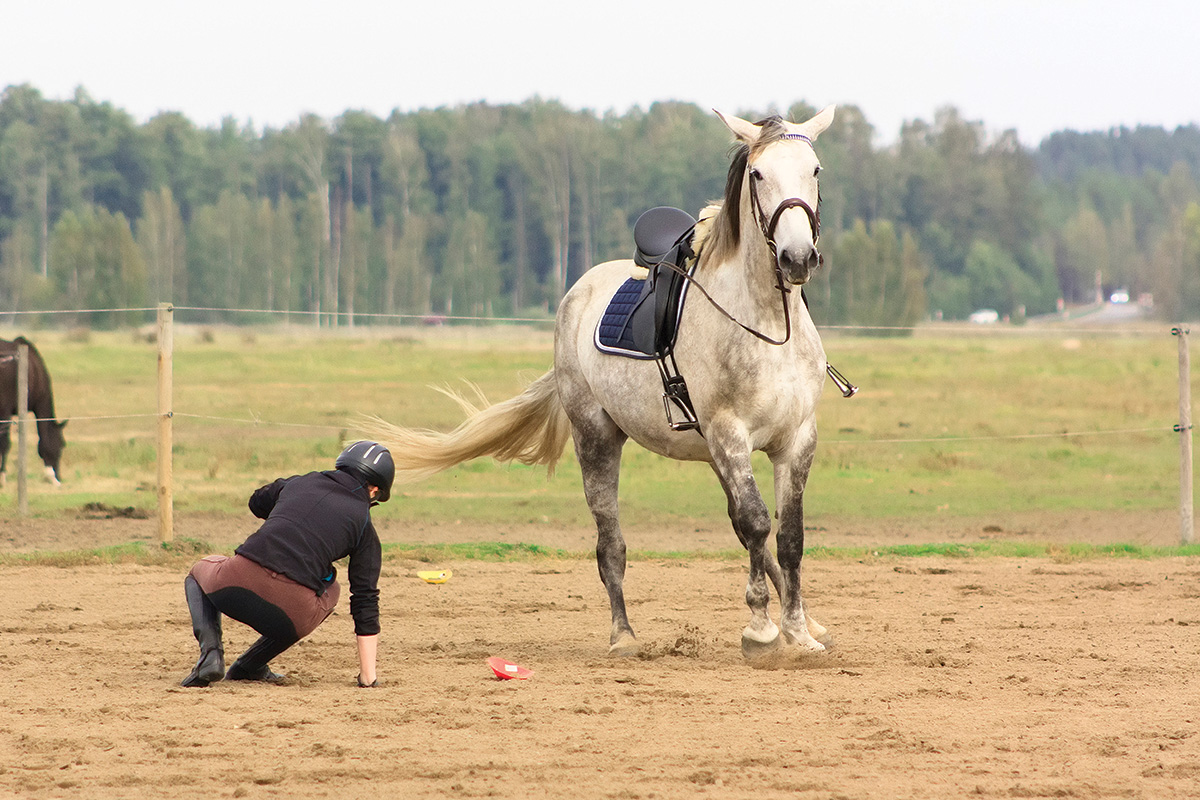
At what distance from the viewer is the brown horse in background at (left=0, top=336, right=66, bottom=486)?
13.6 meters

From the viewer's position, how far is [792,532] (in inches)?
234

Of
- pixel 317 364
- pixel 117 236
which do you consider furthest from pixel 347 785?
pixel 117 236

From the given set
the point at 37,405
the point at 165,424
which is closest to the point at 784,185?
the point at 165,424

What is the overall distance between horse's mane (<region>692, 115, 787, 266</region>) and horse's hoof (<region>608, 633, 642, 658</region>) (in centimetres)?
188

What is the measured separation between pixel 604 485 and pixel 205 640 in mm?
2310

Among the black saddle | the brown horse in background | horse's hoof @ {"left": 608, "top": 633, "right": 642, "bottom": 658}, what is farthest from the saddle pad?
the brown horse in background

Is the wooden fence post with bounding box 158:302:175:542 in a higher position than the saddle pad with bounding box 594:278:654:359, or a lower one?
lower

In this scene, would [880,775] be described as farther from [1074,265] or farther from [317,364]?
[1074,265]

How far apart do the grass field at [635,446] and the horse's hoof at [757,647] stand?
9.11 ft

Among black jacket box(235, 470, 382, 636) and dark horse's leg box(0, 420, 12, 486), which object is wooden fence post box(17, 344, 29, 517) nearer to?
dark horse's leg box(0, 420, 12, 486)

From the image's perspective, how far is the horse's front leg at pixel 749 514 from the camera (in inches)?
225

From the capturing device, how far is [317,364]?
93.5 ft

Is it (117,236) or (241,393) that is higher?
(117,236)

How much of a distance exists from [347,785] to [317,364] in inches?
996
